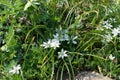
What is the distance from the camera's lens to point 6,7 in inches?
93.1

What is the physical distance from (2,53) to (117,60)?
83 cm

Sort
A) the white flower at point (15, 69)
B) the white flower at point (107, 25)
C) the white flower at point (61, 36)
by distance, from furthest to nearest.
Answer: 1. the white flower at point (107, 25)
2. the white flower at point (61, 36)
3. the white flower at point (15, 69)

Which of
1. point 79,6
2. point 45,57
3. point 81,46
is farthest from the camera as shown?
point 79,6

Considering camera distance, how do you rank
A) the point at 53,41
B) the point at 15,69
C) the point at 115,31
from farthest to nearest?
the point at 115,31, the point at 53,41, the point at 15,69

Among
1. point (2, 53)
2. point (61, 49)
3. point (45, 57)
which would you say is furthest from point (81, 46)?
point (2, 53)

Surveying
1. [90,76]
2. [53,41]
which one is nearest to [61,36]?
[53,41]

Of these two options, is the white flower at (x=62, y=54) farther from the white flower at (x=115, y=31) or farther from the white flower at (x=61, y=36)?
the white flower at (x=115, y=31)

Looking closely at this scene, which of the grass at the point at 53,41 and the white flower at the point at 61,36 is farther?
the white flower at the point at 61,36

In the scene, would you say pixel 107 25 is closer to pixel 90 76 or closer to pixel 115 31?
pixel 115 31

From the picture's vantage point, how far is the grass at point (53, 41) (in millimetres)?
2221

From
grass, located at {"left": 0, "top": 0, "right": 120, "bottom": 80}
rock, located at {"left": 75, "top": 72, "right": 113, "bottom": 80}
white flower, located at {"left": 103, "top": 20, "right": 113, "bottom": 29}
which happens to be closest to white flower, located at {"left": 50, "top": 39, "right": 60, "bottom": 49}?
grass, located at {"left": 0, "top": 0, "right": 120, "bottom": 80}

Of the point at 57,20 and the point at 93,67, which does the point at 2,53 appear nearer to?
the point at 57,20

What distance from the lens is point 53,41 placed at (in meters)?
2.28

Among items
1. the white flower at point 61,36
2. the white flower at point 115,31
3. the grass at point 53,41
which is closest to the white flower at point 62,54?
the grass at point 53,41
